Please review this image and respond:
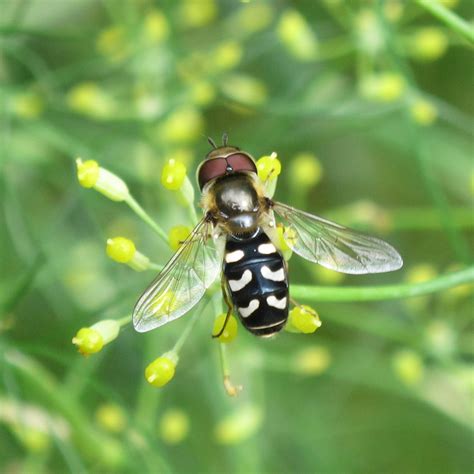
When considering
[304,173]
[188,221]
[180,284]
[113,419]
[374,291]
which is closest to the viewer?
[374,291]

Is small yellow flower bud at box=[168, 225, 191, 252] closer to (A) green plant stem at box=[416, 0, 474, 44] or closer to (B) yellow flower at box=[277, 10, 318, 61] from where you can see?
(A) green plant stem at box=[416, 0, 474, 44]

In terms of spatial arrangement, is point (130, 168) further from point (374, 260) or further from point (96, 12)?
point (374, 260)

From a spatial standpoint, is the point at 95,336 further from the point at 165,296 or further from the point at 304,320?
the point at 304,320

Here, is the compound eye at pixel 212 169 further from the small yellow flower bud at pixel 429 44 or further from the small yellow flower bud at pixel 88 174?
the small yellow flower bud at pixel 429 44

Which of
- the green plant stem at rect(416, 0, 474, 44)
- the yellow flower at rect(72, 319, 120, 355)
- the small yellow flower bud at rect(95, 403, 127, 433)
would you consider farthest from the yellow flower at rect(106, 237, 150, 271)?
the small yellow flower bud at rect(95, 403, 127, 433)

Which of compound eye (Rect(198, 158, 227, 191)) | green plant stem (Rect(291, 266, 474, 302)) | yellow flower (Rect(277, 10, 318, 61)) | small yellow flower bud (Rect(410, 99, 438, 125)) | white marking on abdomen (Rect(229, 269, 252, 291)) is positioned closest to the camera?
A: green plant stem (Rect(291, 266, 474, 302))

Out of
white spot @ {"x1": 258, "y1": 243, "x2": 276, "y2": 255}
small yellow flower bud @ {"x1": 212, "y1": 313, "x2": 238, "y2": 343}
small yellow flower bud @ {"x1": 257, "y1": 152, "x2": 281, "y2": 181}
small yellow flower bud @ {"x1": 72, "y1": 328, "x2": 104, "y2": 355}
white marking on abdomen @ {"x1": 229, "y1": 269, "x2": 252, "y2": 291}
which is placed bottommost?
small yellow flower bud @ {"x1": 72, "y1": 328, "x2": 104, "y2": 355}

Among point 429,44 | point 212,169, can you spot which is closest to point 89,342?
point 212,169

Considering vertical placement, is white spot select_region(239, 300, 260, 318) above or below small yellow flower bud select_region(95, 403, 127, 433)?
below
